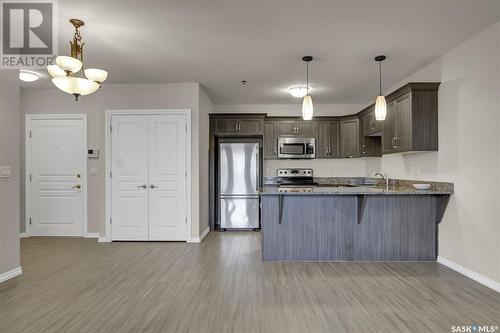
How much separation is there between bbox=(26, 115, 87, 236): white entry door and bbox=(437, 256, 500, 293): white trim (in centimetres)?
559

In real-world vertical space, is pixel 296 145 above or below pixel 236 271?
above

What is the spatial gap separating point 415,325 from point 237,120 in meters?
4.58

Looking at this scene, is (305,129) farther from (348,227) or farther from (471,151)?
(471,151)

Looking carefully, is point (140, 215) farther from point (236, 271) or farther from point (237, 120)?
point (237, 120)

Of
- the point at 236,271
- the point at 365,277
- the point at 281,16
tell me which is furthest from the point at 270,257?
the point at 281,16

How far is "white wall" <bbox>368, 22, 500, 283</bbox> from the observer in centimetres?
289

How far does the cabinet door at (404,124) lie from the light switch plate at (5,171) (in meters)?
4.74

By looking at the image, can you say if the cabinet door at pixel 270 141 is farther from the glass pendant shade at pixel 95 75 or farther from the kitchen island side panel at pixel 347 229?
the glass pendant shade at pixel 95 75

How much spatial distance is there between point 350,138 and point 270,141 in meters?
1.65

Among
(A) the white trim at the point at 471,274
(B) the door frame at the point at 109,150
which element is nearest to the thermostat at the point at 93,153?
(B) the door frame at the point at 109,150

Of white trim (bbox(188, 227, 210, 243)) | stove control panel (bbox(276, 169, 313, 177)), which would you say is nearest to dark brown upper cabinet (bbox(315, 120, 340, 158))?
stove control panel (bbox(276, 169, 313, 177))

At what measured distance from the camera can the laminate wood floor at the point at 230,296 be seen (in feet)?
7.35

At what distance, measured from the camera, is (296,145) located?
19.9 ft

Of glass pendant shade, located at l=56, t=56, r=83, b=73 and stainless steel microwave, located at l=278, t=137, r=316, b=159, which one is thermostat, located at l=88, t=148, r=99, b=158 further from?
stainless steel microwave, located at l=278, t=137, r=316, b=159
